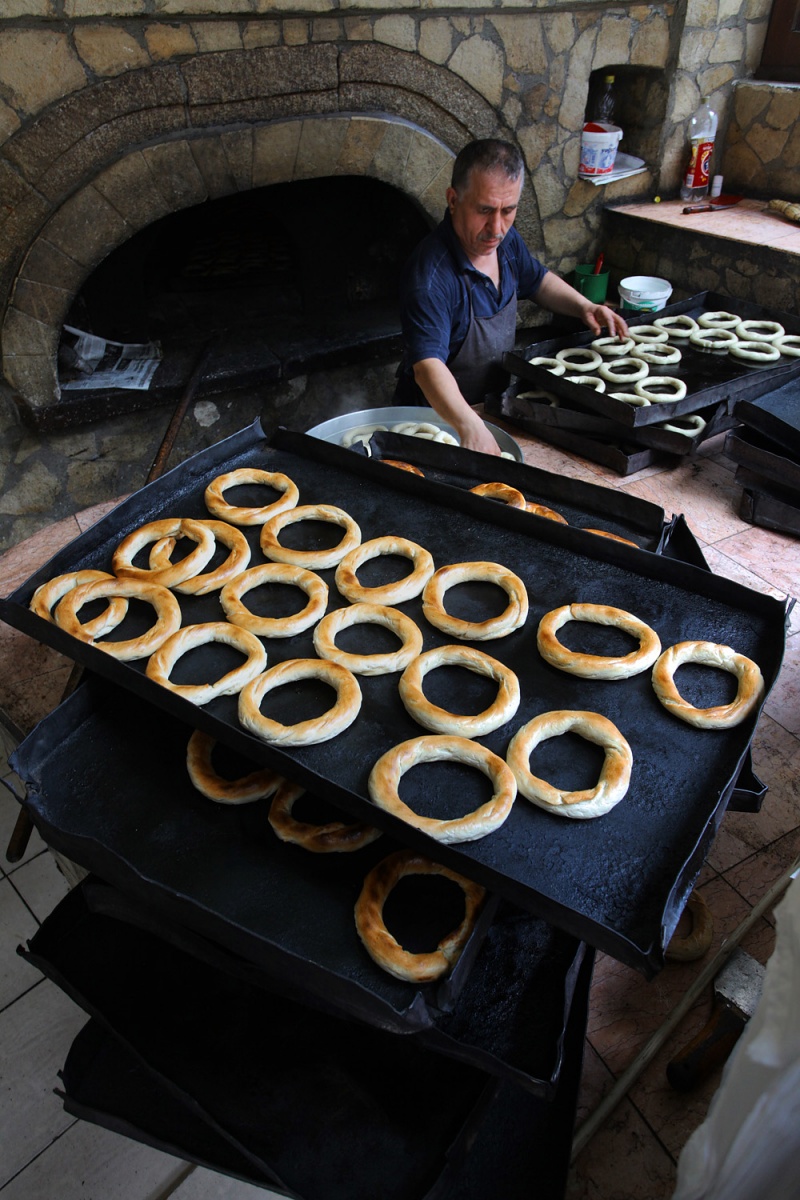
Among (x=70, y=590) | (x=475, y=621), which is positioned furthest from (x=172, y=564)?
(x=475, y=621)

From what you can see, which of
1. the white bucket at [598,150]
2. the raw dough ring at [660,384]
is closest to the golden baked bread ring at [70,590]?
the raw dough ring at [660,384]

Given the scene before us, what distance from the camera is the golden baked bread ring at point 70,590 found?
78.6 inches

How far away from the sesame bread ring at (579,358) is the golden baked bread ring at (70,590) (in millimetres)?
2502

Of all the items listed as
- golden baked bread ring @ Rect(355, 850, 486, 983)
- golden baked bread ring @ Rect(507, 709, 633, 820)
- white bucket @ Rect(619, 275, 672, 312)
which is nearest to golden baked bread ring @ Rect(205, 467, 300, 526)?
golden baked bread ring @ Rect(507, 709, 633, 820)

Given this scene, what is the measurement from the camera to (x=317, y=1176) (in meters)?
1.50

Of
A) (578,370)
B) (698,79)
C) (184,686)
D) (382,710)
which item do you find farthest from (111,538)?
(698,79)

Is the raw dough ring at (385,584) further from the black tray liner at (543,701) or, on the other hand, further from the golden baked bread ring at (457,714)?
the golden baked bread ring at (457,714)

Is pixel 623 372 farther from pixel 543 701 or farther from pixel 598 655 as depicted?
pixel 543 701

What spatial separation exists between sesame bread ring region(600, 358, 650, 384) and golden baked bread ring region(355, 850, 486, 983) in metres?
2.73

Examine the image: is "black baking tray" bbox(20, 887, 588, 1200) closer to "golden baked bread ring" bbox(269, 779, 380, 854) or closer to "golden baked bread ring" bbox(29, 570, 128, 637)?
"golden baked bread ring" bbox(269, 779, 380, 854)

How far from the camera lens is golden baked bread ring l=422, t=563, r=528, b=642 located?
6.39 ft

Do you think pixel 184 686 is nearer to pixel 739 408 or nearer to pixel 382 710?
pixel 382 710

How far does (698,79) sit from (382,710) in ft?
16.6

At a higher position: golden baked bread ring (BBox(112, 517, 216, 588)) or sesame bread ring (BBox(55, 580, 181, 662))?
golden baked bread ring (BBox(112, 517, 216, 588))
